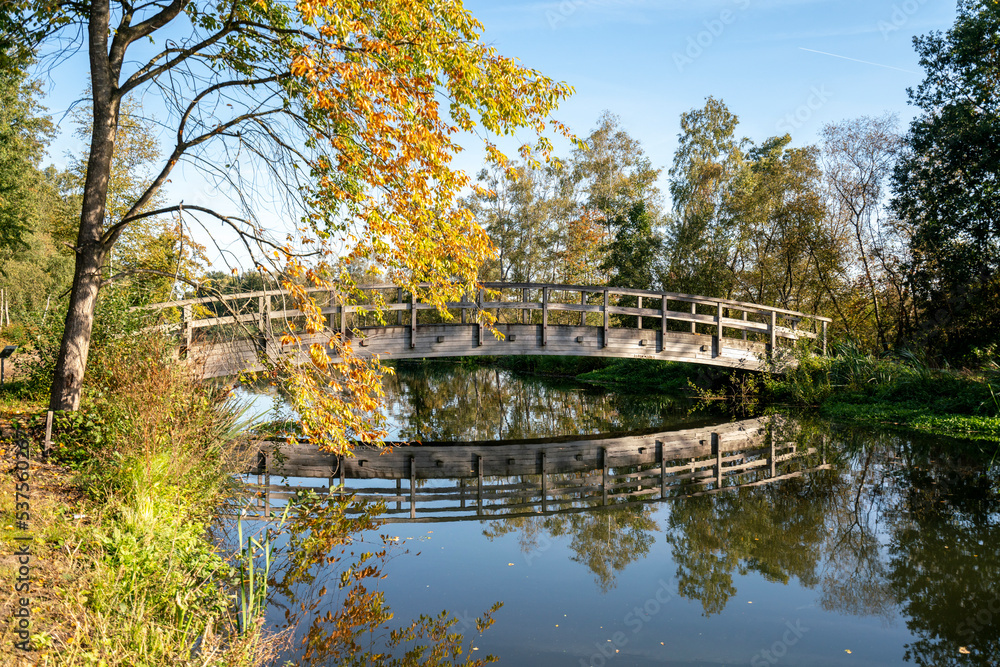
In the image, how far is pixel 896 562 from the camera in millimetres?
5195

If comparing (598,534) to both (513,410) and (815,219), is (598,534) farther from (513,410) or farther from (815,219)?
(815,219)

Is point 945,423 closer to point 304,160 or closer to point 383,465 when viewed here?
point 383,465

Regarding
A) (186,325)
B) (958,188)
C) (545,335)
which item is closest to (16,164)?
(186,325)

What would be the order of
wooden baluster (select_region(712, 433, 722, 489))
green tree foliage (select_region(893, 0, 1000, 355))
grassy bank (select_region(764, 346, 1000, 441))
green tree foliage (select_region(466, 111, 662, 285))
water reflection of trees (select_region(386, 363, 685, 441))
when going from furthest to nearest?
1. green tree foliage (select_region(466, 111, 662, 285))
2. green tree foliage (select_region(893, 0, 1000, 355))
3. water reflection of trees (select_region(386, 363, 685, 441))
4. grassy bank (select_region(764, 346, 1000, 441))
5. wooden baluster (select_region(712, 433, 722, 489))

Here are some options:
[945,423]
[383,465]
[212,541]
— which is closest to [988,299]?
[945,423]

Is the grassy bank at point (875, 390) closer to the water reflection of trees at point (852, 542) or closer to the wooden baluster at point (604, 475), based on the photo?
the water reflection of trees at point (852, 542)

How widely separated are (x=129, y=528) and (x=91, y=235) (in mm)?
3828

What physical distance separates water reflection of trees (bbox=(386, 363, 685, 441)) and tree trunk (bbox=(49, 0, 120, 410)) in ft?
18.2

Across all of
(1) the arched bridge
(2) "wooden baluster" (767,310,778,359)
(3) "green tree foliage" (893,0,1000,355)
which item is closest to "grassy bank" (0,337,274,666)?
(1) the arched bridge

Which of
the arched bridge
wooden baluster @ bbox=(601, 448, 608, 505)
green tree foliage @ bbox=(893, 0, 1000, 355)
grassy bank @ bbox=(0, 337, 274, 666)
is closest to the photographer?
grassy bank @ bbox=(0, 337, 274, 666)

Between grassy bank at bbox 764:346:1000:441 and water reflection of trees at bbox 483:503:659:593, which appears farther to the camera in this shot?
grassy bank at bbox 764:346:1000:441

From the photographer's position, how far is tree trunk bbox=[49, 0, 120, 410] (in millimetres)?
6551

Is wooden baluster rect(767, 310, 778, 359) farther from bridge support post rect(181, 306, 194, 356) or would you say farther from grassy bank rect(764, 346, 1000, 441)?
bridge support post rect(181, 306, 194, 356)

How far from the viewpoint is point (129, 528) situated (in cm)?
428
